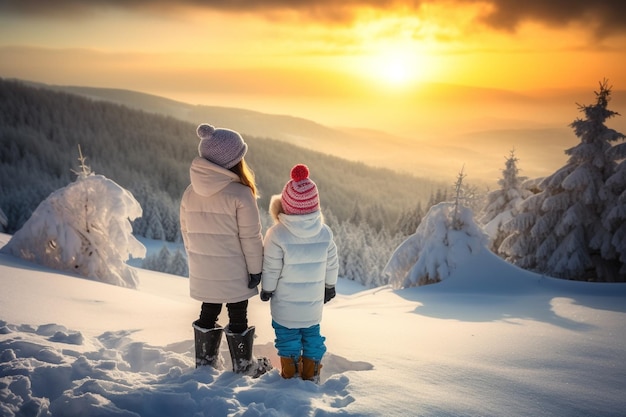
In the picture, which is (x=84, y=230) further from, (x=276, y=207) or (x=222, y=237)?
(x=276, y=207)

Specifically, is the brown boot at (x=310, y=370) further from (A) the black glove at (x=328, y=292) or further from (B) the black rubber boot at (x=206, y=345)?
(B) the black rubber boot at (x=206, y=345)

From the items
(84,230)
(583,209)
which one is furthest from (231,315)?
(583,209)

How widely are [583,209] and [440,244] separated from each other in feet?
23.7

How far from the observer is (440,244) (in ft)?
42.4

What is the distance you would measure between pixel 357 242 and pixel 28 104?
557 ft

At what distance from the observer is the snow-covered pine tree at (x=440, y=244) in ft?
40.8

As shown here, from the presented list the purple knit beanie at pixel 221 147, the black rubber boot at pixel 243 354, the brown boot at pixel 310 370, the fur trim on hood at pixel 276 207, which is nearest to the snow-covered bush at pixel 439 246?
the brown boot at pixel 310 370

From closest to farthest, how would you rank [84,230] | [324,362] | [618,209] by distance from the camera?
1. [324,362]
2. [84,230]
3. [618,209]

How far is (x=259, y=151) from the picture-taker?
157250 millimetres

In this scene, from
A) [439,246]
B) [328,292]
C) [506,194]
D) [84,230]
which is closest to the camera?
[328,292]

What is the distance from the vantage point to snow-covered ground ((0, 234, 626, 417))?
A: 278cm

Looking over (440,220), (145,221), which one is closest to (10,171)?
(145,221)

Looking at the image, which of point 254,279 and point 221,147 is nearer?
point 221,147

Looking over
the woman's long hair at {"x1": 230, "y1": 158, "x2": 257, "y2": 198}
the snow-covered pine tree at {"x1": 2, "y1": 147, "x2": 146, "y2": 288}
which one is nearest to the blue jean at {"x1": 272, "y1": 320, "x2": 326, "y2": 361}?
the woman's long hair at {"x1": 230, "y1": 158, "x2": 257, "y2": 198}
